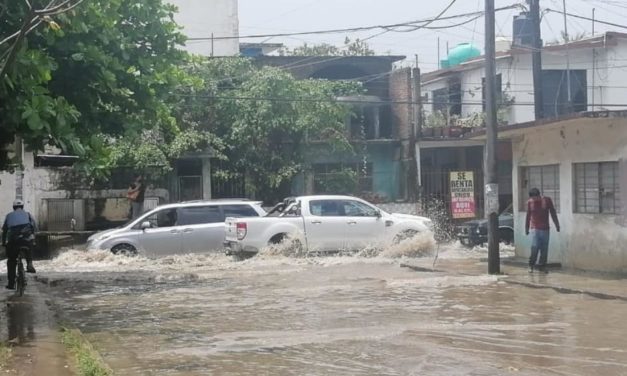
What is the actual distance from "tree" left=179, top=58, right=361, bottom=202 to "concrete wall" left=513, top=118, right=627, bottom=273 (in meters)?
11.3

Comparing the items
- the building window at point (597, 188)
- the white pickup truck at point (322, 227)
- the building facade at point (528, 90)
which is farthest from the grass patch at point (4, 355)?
the building facade at point (528, 90)

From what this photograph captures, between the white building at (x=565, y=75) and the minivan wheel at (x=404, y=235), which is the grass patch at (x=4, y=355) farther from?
the white building at (x=565, y=75)

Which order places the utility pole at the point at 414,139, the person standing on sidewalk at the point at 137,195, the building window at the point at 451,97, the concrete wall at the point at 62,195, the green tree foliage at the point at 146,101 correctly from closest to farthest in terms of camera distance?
the green tree foliage at the point at 146,101 < the person standing on sidewalk at the point at 137,195 < the concrete wall at the point at 62,195 < the utility pole at the point at 414,139 < the building window at the point at 451,97

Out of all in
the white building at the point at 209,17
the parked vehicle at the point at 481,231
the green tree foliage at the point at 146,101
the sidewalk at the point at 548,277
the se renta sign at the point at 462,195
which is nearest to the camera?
the green tree foliage at the point at 146,101

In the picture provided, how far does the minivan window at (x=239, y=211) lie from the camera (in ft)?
74.1

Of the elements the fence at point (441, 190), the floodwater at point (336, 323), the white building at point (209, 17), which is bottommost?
the floodwater at point (336, 323)

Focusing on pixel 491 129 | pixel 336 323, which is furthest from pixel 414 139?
pixel 336 323

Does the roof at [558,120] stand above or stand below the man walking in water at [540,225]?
above

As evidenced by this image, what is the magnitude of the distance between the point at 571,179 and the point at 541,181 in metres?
1.50

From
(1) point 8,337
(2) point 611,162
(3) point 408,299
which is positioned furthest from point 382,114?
(1) point 8,337

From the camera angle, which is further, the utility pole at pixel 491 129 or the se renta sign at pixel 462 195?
the se renta sign at pixel 462 195

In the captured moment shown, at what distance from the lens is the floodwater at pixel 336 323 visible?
8.87 m

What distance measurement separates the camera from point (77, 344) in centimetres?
966

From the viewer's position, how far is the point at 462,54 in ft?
126
